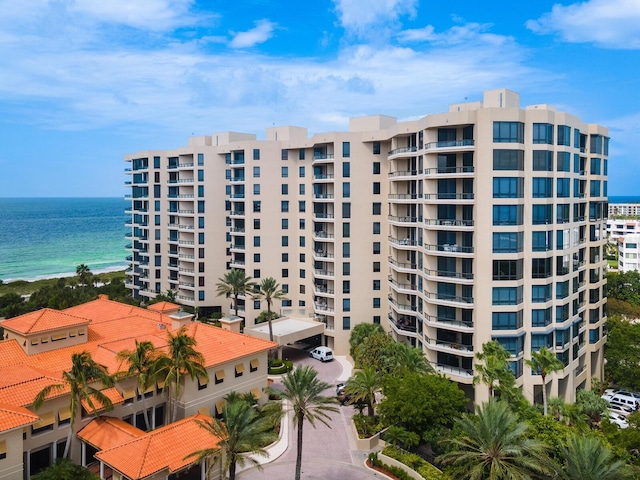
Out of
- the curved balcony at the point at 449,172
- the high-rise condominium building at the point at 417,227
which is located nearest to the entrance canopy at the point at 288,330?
the high-rise condominium building at the point at 417,227

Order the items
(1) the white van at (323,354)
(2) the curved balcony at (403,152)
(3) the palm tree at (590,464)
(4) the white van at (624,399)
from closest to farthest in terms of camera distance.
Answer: (3) the palm tree at (590,464) → (4) the white van at (624,399) → (2) the curved balcony at (403,152) → (1) the white van at (323,354)

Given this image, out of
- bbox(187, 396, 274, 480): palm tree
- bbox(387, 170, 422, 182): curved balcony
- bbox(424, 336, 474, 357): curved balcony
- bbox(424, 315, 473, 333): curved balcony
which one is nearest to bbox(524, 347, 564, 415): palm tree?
bbox(424, 336, 474, 357): curved balcony

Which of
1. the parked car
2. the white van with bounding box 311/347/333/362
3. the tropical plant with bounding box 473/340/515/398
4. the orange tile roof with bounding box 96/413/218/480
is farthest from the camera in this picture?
the white van with bounding box 311/347/333/362

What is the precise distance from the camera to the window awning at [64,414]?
31328 millimetres

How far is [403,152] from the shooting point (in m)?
50.8

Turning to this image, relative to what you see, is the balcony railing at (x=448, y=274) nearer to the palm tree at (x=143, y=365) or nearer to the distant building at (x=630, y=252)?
the palm tree at (x=143, y=365)

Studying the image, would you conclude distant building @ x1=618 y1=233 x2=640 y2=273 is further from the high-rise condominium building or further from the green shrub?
the green shrub

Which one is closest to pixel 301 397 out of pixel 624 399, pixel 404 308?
pixel 404 308

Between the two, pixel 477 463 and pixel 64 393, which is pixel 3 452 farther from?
pixel 477 463

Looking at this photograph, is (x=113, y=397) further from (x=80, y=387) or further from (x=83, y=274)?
(x=83, y=274)

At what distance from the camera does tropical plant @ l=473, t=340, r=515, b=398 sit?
119ft

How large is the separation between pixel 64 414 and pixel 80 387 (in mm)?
3192

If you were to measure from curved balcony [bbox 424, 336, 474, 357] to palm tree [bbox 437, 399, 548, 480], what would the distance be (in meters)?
12.9

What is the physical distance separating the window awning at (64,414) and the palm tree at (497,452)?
23991 millimetres
